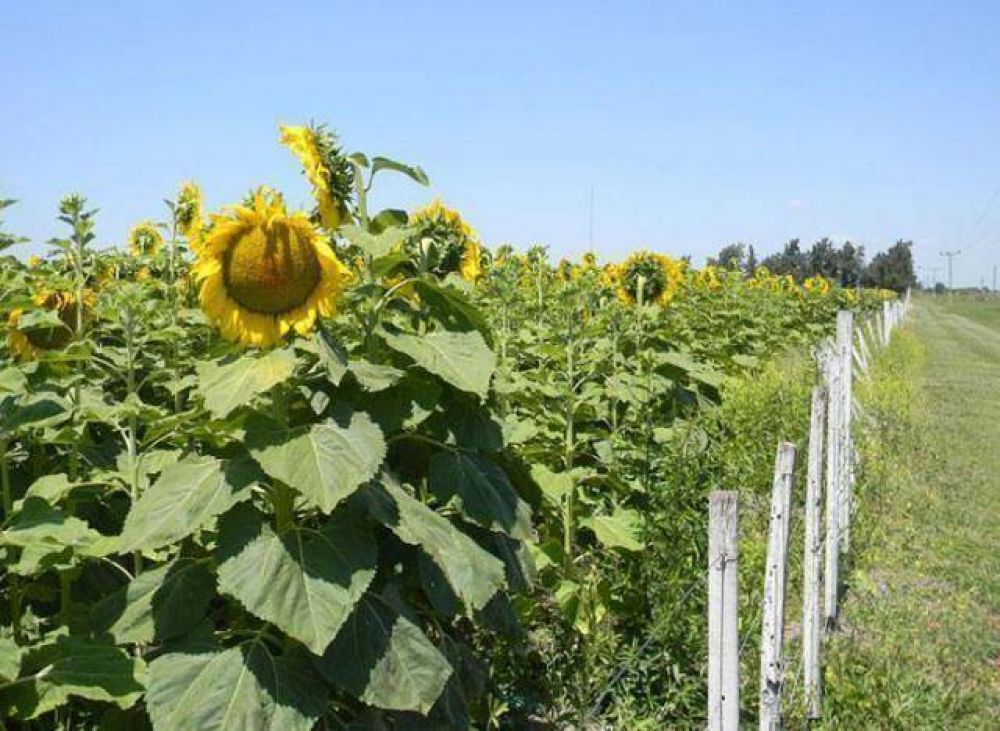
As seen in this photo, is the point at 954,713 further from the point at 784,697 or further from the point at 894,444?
the point at 894,444

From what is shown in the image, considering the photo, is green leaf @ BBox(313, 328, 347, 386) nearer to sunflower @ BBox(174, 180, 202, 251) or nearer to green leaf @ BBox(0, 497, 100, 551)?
green leaf @ BBox(0, 497, 100, 551)

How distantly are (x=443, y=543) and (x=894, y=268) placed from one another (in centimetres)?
6459

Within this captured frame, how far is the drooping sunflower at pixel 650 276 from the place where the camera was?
6.59 metres

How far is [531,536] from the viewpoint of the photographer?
9.38ft

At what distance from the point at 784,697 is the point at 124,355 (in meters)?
2.88

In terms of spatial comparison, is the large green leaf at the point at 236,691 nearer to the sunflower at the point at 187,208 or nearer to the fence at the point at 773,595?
the fence at the point at 773,595

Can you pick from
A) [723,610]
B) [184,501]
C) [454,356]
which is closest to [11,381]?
[184,501]

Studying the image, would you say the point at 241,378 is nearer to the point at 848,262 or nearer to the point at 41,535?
the point at 41,535

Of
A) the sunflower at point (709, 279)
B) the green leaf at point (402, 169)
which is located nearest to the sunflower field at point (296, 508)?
the green leaf at point (402, 169)

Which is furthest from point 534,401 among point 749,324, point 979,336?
point 979,336

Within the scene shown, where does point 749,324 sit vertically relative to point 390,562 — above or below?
above

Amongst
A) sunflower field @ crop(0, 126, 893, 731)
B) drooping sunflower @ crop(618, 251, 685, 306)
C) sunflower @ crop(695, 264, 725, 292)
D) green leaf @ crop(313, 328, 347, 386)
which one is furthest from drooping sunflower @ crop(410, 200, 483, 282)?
sunflower @ crop(695, 264, 725, 292)

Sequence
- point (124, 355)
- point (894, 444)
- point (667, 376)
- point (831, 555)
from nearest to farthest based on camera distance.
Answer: point (124, 355) < point (831, 555) < point (667, 376) < point (894, 444)

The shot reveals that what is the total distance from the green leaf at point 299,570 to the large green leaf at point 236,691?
0.72 ft
